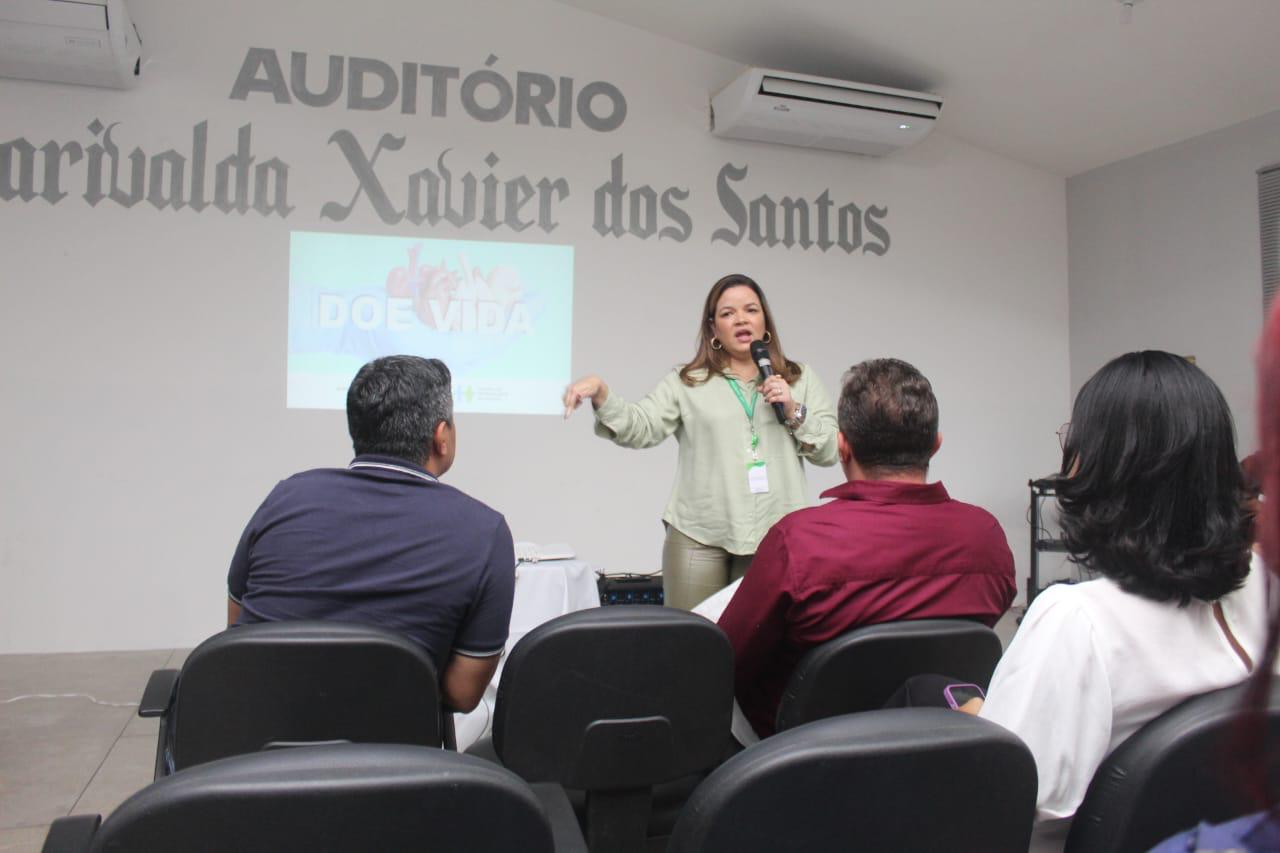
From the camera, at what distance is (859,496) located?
1474 millimetres

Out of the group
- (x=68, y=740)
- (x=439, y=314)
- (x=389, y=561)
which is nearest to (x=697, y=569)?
(x=389, y=561)

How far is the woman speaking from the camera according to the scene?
2.35 metres

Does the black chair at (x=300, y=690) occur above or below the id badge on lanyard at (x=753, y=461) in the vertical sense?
below

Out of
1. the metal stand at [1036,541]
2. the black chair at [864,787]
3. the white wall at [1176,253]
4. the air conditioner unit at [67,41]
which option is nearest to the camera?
the black chair at [864,787]

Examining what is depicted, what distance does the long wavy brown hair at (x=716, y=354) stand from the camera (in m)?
2.51

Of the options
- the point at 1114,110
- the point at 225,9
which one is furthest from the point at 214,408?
the point at 1114,110

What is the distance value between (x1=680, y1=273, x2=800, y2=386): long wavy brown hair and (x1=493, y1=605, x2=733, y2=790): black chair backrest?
1.25 m

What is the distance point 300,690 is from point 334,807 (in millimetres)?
659

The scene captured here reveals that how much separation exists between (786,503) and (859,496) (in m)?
0.94

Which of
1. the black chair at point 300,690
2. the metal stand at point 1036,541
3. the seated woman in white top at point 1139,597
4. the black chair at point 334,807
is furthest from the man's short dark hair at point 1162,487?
the metal stand at point 1036,541

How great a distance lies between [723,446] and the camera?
241cm

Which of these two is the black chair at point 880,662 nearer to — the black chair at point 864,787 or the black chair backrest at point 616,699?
the black chair backrest at point 616,699

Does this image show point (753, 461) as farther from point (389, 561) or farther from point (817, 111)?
point (817, 111)

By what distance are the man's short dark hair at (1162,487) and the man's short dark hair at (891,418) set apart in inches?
21.5
